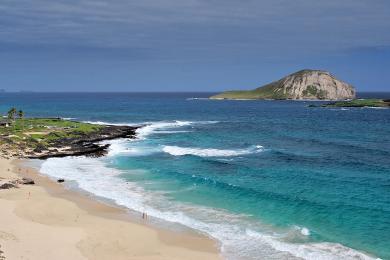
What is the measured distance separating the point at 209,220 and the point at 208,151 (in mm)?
38302

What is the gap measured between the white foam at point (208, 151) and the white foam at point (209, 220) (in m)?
15.7

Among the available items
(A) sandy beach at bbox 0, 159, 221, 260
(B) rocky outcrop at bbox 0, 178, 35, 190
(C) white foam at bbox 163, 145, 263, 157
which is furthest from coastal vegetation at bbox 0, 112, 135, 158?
(A) sandy beach at bbox 0, 159, 221, 260

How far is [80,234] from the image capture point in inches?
1465

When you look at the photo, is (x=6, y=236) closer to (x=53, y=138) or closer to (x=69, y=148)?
(x=69, y=148)

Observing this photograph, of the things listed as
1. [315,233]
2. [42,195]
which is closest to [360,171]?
[315,233]

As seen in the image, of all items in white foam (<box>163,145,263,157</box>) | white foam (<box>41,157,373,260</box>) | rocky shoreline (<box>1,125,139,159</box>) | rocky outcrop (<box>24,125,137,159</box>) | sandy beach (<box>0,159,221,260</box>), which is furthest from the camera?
rocky outcrop (<box>24,125,137,159</box>)

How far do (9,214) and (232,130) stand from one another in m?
78.1

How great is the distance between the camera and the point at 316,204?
4438 cm

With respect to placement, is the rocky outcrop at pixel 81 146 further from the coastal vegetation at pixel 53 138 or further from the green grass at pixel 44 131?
the green grass at pixel 44 131

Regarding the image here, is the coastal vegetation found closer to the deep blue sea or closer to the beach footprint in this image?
the deep blue sea

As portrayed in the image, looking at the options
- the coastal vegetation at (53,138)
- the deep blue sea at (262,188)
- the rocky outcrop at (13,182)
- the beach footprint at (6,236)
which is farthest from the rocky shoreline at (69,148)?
the beach footprint at (6,236)

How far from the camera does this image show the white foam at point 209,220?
1303 inches

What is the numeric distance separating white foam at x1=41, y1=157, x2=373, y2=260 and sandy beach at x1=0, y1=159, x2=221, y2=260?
5.77ft

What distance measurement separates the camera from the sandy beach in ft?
107
